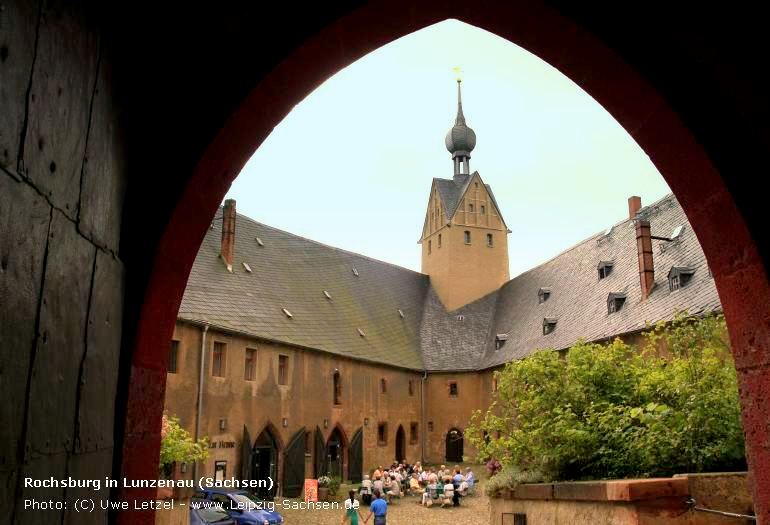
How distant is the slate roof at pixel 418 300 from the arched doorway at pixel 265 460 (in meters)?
3.55

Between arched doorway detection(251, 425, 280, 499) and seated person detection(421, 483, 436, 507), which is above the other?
arched doorway detection(251, 425, 280, 499)

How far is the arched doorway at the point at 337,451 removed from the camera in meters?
27.7

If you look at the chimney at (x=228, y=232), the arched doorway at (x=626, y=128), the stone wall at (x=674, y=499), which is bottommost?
the stone wall at (x=674, y=499)

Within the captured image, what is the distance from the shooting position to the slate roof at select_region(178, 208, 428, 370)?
2422cm

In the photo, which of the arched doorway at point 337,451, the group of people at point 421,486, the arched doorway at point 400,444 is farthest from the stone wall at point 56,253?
the arched doorway at point 400,444

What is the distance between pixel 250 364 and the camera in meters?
23.8

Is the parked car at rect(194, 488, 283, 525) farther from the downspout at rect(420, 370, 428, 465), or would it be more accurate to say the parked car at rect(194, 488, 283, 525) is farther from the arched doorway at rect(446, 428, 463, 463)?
the arched doorway at rect(446, 428, 463, 463)

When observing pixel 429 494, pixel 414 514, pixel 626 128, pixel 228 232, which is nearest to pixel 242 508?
pixel 414 514

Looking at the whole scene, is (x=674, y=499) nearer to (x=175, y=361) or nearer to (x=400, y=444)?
(x=175, y=361)

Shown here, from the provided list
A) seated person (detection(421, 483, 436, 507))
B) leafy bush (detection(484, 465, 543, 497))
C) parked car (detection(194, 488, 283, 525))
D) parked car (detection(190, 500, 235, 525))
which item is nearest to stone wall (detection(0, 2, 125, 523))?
leafy bush (detection(484, 465, 543, 497))

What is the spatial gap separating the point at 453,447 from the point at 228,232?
16255mm

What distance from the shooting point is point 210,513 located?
13656 millimetres

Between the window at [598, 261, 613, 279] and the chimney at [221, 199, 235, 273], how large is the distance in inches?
577

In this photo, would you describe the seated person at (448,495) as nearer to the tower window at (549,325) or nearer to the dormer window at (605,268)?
the tower window at (549,325)
